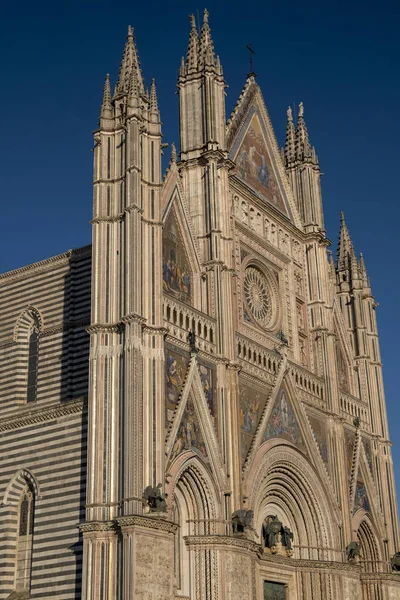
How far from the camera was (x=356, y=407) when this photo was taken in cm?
3988

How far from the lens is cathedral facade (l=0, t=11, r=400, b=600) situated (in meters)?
25.3

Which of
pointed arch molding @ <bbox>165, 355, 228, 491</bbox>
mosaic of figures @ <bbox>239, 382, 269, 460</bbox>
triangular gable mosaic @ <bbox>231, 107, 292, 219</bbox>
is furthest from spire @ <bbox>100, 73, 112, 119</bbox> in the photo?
mosaic of figures @ <bbox>239, 382, 269, 460</bbox>

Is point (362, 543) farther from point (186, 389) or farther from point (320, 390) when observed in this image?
point (186, 389)

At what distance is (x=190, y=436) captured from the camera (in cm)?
2747

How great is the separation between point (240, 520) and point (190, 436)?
3084mm

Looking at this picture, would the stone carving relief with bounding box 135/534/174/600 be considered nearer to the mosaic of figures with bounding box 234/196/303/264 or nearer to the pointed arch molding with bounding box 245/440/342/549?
the pointed arch molding with bounding box 245/440/342/549

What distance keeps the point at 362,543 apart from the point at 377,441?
4.81m

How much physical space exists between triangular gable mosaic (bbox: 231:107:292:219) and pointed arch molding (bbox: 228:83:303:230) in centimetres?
4

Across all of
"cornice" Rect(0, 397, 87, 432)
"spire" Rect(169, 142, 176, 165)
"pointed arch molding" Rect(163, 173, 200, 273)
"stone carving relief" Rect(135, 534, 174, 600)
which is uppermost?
"spire" Rect(169, 142, 176, 165)

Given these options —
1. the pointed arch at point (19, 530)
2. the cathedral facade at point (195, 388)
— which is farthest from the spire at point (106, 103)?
the pointed arch at point (19, 530)

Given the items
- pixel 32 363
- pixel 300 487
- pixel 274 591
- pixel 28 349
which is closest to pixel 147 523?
pixel 274 591

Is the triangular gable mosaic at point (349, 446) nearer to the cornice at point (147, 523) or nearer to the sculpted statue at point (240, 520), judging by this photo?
the sculpted statue at point (240, 520)

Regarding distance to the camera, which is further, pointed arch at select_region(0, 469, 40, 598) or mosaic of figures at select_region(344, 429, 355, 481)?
mosaic of figures at select_region(344, 429, 355, 481)

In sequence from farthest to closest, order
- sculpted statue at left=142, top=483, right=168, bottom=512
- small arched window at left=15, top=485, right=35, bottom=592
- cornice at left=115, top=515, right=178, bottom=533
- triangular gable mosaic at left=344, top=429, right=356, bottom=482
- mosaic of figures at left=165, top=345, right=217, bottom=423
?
triangular gable mosaic at left=344, top=429, right=356, bottom=482
small arched window at left=15, top=485, right=35, bottom=592
mosaic of figures at left=165, top=345, right=217, bottom=423
sculpted statue at left=142, top=483, right=168, bottom=512
cornice at left=115, top=515, right=178, bottom=533
